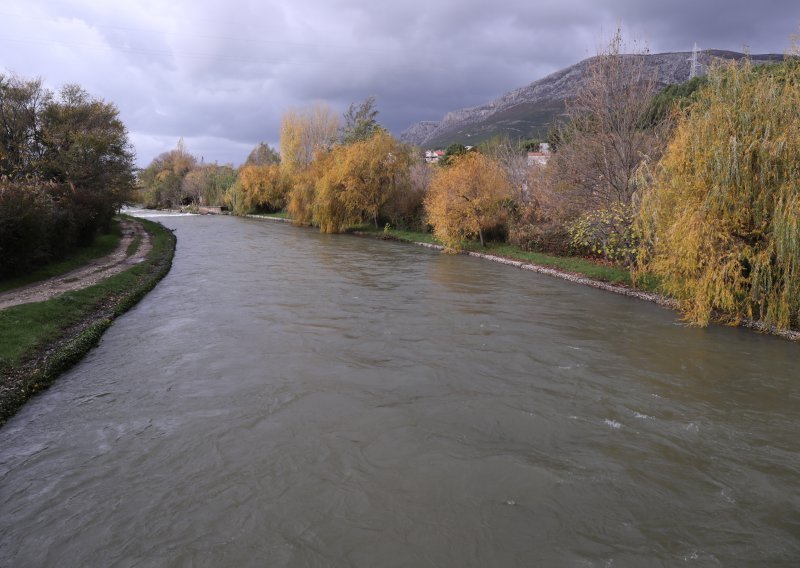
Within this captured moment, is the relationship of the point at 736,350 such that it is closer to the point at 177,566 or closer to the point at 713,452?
the point at 713,452

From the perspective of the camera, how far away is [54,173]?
32688mm

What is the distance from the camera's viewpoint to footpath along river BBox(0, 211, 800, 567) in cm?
489

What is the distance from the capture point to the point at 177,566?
4.53 metres

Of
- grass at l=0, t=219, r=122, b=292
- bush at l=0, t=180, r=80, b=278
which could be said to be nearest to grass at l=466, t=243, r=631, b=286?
grass at l=0, t=219, r=122, b=292

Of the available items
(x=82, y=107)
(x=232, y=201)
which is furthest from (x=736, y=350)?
(x=232, y=201)

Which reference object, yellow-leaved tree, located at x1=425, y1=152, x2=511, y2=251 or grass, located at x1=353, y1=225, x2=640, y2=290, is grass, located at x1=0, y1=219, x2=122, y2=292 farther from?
grass, located at x1=353, y1=225, x2=640, y2=290

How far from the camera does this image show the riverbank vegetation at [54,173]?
16.3 m

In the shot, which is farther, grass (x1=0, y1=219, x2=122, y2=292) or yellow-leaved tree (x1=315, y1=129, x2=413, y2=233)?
yellow-leaved tree (x1=315, y1=129, x2=413, y2=233)

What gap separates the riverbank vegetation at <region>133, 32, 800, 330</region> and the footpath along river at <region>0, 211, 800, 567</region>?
1.86m

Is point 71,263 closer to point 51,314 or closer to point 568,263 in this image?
point 51,314

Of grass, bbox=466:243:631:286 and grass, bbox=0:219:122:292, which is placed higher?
grass, bbox=466:243:631:286

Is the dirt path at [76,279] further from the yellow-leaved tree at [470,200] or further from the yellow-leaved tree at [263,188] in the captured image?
the yellow-leaved tree at [263,188]

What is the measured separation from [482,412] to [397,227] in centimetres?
3280

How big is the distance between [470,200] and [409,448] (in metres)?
23.4
